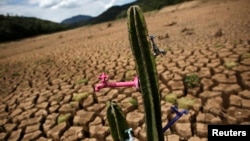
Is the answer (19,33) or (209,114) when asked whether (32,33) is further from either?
(209,114)

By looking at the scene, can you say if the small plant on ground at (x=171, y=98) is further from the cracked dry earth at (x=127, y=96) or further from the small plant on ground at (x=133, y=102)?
the small plant on ground at (x=133, y=102)

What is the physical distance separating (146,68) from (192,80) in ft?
5.78

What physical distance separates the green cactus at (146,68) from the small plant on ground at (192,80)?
1.55 meters

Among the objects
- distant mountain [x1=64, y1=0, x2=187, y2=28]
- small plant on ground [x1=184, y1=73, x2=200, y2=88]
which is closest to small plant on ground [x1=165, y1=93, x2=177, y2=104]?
small plant on ground [x1=184, y1=73, x2=200, y2=88]

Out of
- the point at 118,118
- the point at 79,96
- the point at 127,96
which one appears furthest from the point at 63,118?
the point at 118,118

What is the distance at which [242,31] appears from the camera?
4504 millimetres

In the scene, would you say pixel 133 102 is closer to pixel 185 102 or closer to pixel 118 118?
pixel 185 102

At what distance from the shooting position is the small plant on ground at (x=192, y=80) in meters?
2.53

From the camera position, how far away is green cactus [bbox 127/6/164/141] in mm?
974

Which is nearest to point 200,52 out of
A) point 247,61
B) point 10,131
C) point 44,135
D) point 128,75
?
point 247,61

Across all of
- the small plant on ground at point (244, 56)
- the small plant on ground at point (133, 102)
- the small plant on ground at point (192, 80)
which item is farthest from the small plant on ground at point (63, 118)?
the small plant on ground at point (244, 56)

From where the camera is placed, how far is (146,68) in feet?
3.30

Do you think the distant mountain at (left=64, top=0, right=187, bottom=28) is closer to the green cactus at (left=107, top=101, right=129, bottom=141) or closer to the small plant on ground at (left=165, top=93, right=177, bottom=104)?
the small plant on ground at (left=165, top=93, right=177, bottom=104)

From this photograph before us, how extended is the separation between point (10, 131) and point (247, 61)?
9.25 feet
